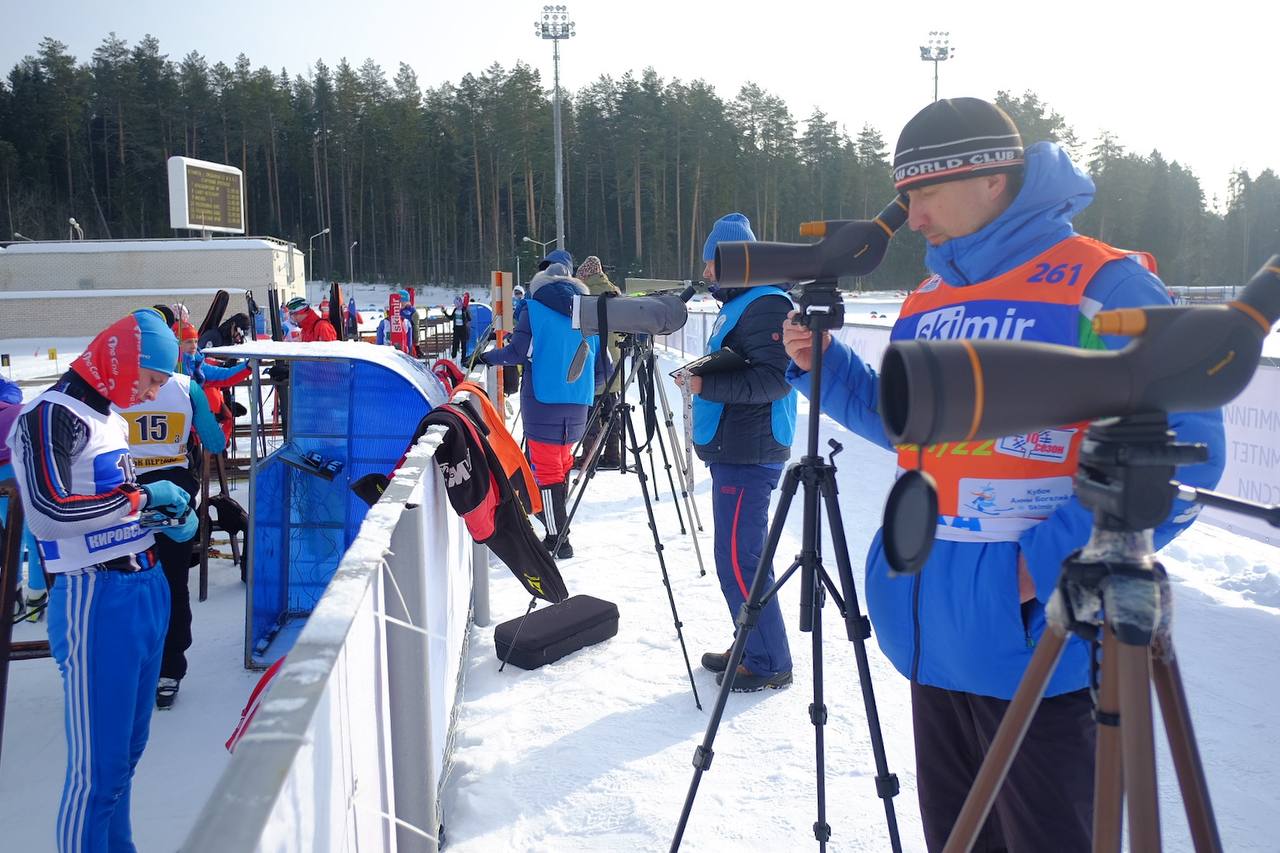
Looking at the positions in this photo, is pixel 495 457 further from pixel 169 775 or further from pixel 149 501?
pixel 169 775

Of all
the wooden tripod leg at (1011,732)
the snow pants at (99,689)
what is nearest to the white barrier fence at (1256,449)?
the snow pants at (99,689)

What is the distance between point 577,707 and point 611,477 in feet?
15.5

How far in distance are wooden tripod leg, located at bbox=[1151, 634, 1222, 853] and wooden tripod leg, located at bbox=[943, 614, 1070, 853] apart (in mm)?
111

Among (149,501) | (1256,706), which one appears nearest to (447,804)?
(149,501)

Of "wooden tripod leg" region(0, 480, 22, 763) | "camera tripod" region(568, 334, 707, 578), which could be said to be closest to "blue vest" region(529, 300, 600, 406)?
"camera tripod" region(568, 334, 707, 578)

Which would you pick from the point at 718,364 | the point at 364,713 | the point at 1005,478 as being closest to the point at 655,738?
the point at 718,364

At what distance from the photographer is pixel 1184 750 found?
3.26 ft

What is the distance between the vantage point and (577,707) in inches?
139

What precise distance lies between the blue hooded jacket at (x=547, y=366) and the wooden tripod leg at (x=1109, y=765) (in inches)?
185

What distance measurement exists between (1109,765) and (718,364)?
2592 mm

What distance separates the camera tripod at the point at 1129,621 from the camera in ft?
2.92

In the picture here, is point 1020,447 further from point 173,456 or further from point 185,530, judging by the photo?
point 173,456

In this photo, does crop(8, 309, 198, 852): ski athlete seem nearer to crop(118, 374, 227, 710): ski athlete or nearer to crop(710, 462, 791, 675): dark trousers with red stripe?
crop(118, 374, 227, 710): ski athlete

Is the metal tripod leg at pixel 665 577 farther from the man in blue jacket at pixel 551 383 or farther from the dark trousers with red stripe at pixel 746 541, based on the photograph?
the man in blue jacket at pixel 551 383
